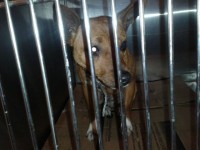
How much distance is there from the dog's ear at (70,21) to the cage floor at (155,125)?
0.48 meters

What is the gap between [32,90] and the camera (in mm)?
1403

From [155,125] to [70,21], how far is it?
0.71 m

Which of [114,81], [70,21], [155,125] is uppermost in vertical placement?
[70,21]

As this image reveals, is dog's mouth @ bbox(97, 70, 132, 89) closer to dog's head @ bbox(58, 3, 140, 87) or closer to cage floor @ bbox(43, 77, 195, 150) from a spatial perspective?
dog's head @ bbox(58, 3, 140, 87)

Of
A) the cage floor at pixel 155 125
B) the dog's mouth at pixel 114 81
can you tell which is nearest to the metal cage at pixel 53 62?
the cage floor at pixel 155 125

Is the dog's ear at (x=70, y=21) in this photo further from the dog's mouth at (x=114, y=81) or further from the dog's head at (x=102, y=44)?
the dog's mouth at (x=114, y=81)

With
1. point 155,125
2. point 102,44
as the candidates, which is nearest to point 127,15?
point 102,44

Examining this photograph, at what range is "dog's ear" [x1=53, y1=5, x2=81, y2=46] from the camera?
42.0 inches

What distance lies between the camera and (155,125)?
1512mm

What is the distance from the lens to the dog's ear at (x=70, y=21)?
1.07 meters

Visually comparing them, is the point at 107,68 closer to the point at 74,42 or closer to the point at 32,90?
the point at 74,42

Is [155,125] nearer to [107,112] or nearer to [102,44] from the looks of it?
[107,112]

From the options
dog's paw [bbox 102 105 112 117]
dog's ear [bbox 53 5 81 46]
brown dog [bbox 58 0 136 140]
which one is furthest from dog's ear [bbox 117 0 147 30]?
dog's paw [bbox 102 105 112 117]

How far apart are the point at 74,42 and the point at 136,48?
781mm
